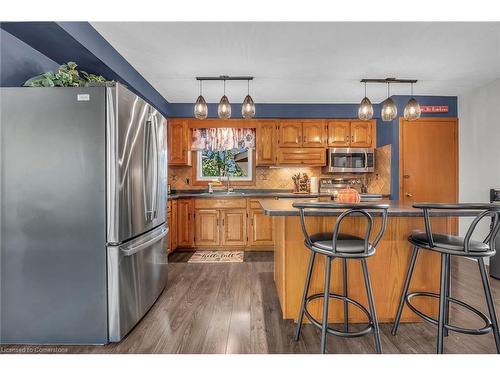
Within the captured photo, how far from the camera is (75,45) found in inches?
82.1

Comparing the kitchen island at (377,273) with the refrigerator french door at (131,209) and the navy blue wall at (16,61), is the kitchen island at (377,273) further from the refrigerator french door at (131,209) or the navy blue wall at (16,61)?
the navy blue wall at (16,61)

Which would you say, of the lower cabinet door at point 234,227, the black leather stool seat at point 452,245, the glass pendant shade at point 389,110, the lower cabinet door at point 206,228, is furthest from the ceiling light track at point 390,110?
the lower cabinet door at point 206,228

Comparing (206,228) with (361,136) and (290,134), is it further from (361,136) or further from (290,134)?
(361,136)

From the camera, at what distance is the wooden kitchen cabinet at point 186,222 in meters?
4.20

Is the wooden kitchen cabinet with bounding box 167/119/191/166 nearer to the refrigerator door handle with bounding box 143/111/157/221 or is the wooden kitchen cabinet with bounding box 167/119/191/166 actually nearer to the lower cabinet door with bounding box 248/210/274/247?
the lower cabinet door with bounding box 248/210/274/247

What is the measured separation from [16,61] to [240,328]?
262cm

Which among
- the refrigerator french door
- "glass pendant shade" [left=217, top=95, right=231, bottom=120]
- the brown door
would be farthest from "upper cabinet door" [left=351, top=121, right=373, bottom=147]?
the refrigerator french door

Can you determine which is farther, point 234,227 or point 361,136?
point 361,136

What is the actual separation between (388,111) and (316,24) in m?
1.23

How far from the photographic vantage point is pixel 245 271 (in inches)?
128

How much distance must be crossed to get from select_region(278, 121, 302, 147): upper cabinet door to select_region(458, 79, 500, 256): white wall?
98.0 inches

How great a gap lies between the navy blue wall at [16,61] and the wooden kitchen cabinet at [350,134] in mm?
3914

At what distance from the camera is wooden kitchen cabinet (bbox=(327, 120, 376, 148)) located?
14.8 feet

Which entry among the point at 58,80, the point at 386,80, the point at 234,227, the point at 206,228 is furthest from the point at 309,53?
the point at 206,228
